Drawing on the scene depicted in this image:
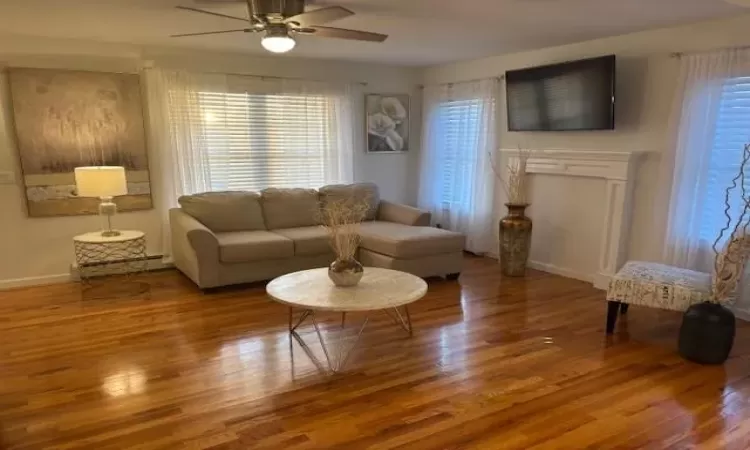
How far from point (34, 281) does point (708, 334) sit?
5.45 meters

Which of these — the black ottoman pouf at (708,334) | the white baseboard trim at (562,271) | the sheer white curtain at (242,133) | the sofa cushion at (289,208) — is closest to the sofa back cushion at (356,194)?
the sofa cushion at (289,208)

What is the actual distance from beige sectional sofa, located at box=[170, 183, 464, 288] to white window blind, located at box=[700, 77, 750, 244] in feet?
6.64

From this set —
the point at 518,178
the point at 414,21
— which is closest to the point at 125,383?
the point at 414,21

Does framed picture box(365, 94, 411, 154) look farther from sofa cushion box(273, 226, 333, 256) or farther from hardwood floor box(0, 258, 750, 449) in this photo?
hardwood floor box(0, 258, 750, 449)

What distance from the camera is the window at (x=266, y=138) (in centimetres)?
543

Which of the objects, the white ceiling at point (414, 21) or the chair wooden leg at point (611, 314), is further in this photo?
the chair wooden leg at point (611, 314)

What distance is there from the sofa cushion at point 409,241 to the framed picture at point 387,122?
1.63m

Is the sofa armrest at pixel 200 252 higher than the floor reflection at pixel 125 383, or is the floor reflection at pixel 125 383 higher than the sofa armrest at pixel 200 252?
the sofa armrest at pixel 200 252

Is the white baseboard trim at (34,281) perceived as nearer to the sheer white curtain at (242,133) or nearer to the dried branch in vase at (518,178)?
the sheer white curtain at (242,133)

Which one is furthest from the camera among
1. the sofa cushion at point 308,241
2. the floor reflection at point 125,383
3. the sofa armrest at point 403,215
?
the sofa armrest at point 403,215

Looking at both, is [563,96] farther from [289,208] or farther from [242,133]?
[242,133]

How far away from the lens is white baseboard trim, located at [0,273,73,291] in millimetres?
4758

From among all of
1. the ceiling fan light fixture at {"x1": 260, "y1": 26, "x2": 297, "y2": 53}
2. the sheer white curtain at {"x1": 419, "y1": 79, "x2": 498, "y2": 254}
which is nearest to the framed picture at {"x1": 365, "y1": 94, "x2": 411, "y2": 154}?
the sheer white curtain at {"x1": 419, "y1": 79, "x2": 498, "y2": 254}

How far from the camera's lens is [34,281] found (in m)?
4.86
